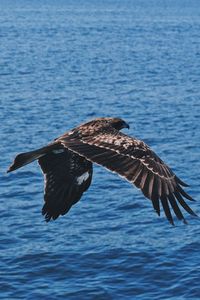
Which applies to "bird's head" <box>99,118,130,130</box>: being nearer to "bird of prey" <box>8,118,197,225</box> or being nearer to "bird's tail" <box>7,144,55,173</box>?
"bird of prey" <box>8,118,197,225</box>

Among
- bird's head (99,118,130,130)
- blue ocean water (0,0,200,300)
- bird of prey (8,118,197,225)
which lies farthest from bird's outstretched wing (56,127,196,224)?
blue ocean water (0,0,200,300)

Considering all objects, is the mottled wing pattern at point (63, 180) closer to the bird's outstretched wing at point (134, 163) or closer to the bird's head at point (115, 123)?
the bird's head at point (115, 123)

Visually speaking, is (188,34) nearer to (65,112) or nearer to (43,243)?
(65,112)

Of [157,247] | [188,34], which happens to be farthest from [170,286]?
[188,34]

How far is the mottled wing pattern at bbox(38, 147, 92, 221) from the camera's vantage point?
419 inches

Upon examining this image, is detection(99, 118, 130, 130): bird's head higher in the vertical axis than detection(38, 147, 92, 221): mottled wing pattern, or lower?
higher

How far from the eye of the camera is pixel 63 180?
422 inches

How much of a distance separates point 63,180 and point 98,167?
15796 millimetres

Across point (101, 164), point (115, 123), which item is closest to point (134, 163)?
point (101, 164)

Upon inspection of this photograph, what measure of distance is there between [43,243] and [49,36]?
4723cm

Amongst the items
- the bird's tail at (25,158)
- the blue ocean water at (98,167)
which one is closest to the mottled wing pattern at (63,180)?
the bird's tail at (25,158)

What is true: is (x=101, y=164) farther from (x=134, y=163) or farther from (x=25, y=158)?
(x=25, y=158)

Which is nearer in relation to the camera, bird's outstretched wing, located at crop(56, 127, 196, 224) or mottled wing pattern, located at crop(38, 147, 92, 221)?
bird's outstretched wing, located at crop(56, 127, 196, 224)

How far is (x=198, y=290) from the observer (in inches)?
672
